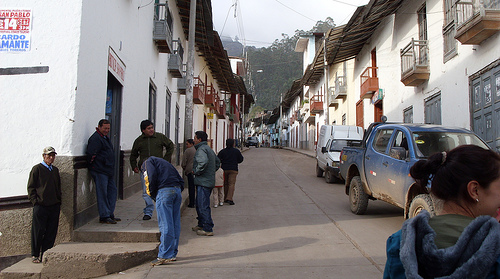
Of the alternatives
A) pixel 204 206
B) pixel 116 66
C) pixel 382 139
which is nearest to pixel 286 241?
pixel 204 206

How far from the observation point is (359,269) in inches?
190

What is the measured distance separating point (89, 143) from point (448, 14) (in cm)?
1193

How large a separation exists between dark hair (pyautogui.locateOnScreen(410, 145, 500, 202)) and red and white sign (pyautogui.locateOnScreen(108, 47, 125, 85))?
7005 mm

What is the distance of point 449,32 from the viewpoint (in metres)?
12.3

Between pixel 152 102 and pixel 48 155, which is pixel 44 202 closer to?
pixel 48 155

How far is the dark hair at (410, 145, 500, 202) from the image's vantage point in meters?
1.56

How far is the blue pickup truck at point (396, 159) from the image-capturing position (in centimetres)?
600

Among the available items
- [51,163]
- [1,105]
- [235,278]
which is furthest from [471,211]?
[1,105]

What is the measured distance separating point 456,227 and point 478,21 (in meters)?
9.61

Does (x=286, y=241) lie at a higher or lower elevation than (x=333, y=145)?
lower

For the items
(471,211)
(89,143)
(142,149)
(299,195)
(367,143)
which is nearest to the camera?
(471,211)

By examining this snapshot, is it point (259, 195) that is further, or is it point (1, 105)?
point (259, 195)

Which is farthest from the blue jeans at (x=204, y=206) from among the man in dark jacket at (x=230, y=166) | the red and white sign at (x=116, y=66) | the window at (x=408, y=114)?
the window at (x=408, y=114)

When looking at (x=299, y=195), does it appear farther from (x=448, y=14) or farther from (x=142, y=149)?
(x=448, y=14)
